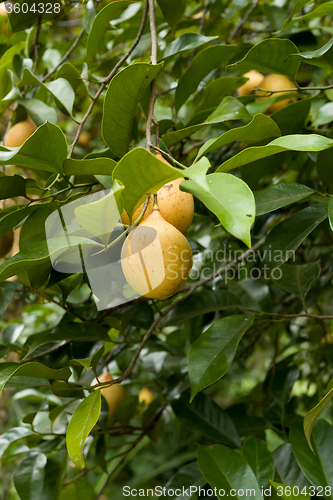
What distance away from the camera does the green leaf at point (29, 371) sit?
0.36 metres

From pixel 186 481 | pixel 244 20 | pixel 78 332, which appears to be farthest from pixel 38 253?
pixel 244 20

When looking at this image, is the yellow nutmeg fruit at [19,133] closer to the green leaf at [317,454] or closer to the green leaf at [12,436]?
the green leaf at [12,436]

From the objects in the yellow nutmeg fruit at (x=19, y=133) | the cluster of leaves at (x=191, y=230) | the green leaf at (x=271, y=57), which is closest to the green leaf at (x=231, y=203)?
the cluster of leaves at (x=191, y=230)

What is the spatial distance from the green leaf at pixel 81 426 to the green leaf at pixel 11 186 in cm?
20

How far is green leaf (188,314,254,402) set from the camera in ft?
1.29

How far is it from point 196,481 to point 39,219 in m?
0.42

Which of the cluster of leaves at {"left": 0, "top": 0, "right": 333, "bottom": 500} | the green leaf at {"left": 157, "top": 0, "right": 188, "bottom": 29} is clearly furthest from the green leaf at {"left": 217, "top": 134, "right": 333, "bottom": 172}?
the green leaf at {"left": 157, "top": 0, "right": 188, "bottom": 29}

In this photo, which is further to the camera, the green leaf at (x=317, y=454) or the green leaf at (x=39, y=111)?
the green leaf at (x=39, y=111)

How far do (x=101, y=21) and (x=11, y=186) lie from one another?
25cm

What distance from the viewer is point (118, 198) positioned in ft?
0.90

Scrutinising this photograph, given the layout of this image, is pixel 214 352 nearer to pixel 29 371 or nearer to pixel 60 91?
pixel 29 371

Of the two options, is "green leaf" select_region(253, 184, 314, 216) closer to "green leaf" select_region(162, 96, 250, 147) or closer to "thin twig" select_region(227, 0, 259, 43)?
"green leaf" select_region(162, 96, 250, 147)

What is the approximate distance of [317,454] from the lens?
46 cm

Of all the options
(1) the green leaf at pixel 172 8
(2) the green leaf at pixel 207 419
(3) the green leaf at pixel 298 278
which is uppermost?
(1) the green leaf at pixel 172 8
